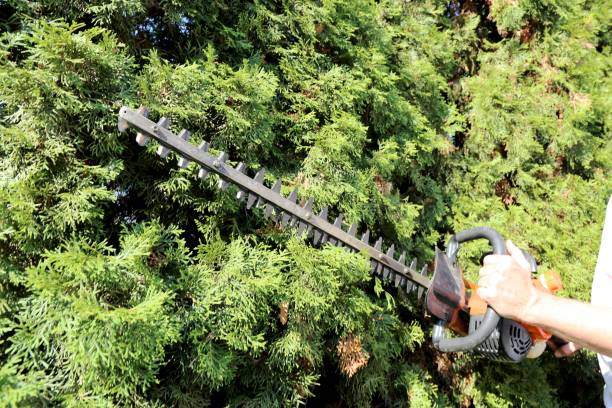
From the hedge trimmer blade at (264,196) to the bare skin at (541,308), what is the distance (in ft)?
1.75

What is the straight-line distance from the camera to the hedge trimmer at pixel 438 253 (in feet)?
3.95

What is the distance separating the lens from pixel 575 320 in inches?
38.1

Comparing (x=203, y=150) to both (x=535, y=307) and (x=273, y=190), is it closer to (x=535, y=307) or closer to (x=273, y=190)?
(x=273, y=190)

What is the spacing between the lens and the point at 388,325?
196 centimetres

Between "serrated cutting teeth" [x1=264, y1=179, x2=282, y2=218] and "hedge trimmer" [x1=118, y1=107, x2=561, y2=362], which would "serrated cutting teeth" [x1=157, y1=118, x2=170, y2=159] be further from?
"serrated cutting teeth" [x1=264, y1=179, x2=282, y2=218]

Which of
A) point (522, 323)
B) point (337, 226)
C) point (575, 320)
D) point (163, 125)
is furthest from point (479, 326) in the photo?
point (163, 125)

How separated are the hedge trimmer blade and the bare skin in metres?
0.53

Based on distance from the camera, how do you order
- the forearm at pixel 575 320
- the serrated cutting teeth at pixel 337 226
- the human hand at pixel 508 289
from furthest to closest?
1. the serrated cutting teeth at pixel 337 226
2. the human hand at pixel 508 289
3. the forearm at pixel 575 320

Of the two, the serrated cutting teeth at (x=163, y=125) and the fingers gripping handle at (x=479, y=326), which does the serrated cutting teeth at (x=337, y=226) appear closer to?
the fingers gripping handle at (x=479, y=326)

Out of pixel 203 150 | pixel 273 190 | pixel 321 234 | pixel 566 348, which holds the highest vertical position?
pixel 203 150

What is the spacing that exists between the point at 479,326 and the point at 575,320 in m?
0.34

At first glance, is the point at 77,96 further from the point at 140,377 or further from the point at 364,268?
the point at 364,268

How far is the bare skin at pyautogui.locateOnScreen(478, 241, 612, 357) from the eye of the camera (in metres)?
0.95

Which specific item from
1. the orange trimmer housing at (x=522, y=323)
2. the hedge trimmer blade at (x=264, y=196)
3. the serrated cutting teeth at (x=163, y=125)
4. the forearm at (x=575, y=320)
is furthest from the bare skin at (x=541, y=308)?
the serrated cutting teeth at (x=163, y=125)
